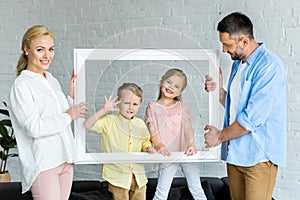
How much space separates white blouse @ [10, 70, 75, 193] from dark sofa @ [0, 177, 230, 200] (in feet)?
2.29

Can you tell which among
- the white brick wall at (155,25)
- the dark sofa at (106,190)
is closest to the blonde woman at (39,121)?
the dark sofa at (106,190)

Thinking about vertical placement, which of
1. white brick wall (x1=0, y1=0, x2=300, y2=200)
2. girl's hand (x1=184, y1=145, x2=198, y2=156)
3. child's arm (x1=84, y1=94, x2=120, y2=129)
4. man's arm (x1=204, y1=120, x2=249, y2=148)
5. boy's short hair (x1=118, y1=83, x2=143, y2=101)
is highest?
white brick wall (x1=0, y1=0, x2=300, y2=200)

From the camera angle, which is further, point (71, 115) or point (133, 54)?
point (133, 54)

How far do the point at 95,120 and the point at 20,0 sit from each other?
207cm

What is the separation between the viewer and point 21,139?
8.07 ft

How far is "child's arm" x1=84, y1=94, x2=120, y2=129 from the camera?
265cm

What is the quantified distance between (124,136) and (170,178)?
0.37 meters

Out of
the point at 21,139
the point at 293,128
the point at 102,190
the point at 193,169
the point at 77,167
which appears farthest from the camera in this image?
the point at 77,167

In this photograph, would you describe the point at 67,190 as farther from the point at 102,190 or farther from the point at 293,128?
the point at 293,128

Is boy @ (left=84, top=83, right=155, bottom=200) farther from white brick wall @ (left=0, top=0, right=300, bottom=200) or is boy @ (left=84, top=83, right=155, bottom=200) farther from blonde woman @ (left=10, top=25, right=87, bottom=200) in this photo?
white brick wall @ (left=0, top=0, right=300, bottom=200)

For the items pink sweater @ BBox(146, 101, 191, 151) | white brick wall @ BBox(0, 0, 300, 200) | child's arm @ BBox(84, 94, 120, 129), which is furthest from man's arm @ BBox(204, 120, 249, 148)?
white brick wall @ BBox(0, 0, 300, 200)

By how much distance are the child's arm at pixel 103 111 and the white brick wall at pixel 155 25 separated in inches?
39.3

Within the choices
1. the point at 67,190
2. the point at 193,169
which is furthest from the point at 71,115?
the point at 193,169

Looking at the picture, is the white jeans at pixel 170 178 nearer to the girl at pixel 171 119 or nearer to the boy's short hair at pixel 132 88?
the girl at pixel 171 119
